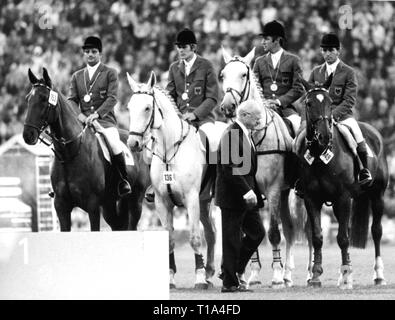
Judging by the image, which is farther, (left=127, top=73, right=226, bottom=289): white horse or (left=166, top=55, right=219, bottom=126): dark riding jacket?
(left=166, top=55, right=219, bottom=126): dark riding jacket

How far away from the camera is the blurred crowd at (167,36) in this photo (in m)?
19.5

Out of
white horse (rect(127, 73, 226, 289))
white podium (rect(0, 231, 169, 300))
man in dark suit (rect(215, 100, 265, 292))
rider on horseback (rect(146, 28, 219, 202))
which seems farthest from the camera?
rider on horseback (rect(146, 28, 219, 202))

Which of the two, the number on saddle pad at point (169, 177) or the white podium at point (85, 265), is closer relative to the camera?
the white podium at point (85, 265)

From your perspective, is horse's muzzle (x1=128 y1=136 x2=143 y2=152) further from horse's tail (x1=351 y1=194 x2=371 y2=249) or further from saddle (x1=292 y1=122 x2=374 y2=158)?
horse's tail (x1=351 y1=194 x2=371 y2=249)

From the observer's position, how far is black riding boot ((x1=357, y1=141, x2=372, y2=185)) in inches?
439

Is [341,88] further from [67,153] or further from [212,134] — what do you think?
[67,153]

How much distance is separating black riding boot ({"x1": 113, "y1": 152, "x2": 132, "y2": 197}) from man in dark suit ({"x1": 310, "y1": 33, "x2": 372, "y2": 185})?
2.11 meters

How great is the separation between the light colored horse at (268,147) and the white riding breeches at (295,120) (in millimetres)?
234

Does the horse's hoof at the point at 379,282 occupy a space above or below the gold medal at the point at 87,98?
below

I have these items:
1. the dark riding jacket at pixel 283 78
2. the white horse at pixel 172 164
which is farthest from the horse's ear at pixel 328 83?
the white horse at pixel 172 164

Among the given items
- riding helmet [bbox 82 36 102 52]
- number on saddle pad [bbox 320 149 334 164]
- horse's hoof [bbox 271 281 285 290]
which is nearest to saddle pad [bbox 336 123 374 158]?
number on saddle pad [bbox 320 149 334 164]

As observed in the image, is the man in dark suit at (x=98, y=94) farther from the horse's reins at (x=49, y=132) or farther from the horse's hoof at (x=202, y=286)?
the horse's hoof at (x=202, y=286)

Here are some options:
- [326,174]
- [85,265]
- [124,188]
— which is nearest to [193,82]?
[124,188]
